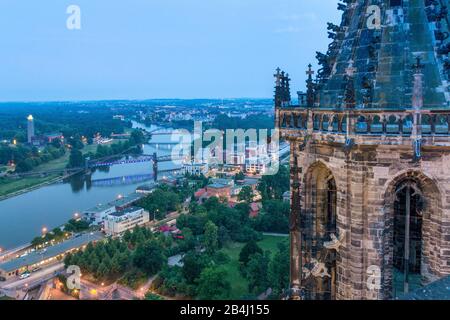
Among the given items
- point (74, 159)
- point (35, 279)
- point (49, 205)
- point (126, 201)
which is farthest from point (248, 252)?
point (74, 159)

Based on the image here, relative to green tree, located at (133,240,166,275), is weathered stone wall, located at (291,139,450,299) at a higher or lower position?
higher

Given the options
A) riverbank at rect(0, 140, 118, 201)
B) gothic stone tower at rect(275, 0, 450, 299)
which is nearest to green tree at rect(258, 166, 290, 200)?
riverbank at rect(0, 140, 118, 201)

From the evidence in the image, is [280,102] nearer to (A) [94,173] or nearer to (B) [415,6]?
(B) [415,6]

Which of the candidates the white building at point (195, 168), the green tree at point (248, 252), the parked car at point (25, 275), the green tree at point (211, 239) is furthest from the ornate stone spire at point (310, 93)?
the white building at point (195, 168)

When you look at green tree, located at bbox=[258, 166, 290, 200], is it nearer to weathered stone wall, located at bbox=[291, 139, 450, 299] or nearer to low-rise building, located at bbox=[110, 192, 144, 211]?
low-rise building, located at bbox=[110, 192, 144, 211]

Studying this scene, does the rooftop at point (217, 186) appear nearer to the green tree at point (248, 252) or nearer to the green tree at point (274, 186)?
the green tree at point (274, 186)

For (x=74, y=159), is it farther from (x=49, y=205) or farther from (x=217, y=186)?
(x=217, y=186)

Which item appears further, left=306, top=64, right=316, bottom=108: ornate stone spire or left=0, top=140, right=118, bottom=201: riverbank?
left=0, top=140, right=118, bottom=201: riverbank
